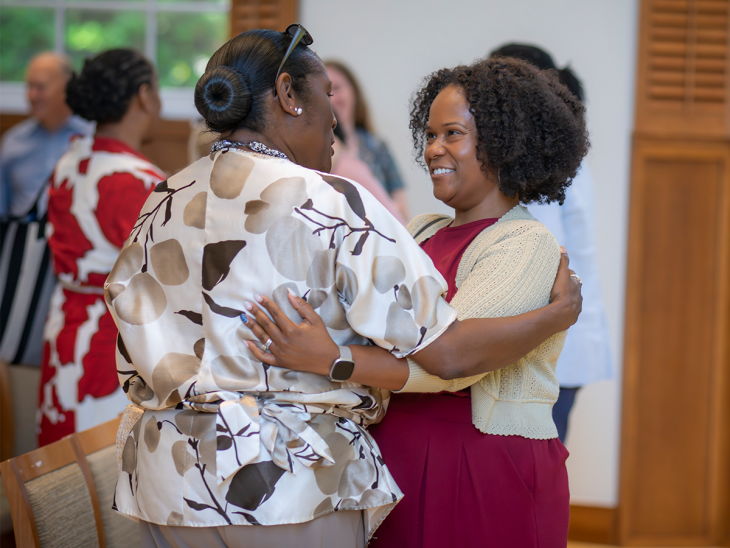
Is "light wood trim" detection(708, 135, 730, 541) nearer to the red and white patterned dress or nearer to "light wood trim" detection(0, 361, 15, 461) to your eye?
the red and white patterned dress

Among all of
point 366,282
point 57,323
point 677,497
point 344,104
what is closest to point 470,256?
point 366,282

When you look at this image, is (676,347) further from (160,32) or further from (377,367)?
(160,32)

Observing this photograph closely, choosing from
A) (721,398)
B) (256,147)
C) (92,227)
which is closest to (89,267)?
(92,227)

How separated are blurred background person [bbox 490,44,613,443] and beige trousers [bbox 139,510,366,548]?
125cm

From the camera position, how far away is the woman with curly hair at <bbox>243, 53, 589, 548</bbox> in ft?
4.47

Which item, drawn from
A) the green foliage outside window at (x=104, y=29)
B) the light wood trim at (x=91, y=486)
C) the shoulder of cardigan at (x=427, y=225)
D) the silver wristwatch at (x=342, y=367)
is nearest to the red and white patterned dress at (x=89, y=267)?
the light wood trim at (x=91, y=486)

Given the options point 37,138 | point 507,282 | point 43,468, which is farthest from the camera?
point 37,138

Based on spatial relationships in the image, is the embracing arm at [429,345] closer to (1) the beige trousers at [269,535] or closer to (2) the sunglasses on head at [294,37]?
(1) the beige trousers at [269,535]

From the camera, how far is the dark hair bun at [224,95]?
116 cm

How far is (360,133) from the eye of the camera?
3.32 meters

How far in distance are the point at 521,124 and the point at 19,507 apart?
4.28 ft

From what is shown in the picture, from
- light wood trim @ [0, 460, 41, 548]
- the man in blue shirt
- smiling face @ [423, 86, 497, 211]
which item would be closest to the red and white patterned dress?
light wood trim @ [0, 460, 41, 548]

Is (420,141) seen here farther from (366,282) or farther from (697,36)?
(697,36)

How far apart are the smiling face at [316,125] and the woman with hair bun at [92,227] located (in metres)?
1.17
